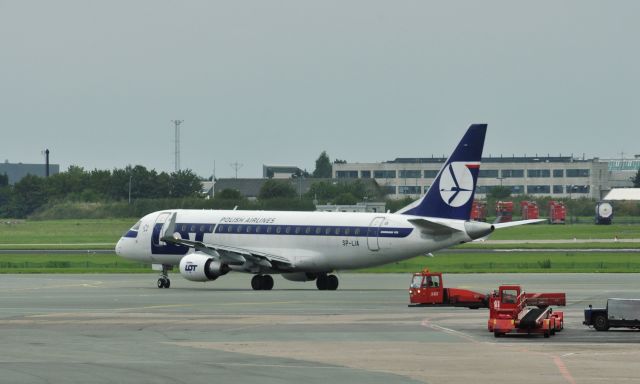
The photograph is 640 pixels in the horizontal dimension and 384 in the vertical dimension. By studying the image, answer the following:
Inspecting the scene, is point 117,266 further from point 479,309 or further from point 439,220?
point 479,309

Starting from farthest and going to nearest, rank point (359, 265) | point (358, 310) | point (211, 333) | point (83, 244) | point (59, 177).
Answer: point (59, 177), point (83, 244), point (359, 265), point (358, 310), point (211, 333)

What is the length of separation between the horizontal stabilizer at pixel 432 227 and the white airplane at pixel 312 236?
0.15ft

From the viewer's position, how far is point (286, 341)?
37.6m

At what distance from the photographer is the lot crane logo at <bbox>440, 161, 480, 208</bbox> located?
199ft

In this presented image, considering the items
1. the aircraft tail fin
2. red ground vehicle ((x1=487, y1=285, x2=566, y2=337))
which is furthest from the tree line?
red ground vehicle ((x1=487, y1=285, x2=566, y2=337))

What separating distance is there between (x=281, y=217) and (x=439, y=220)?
8.99 m

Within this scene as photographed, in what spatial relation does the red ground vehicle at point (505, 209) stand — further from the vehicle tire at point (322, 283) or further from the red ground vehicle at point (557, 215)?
the vehicle tire at point (322, 283)

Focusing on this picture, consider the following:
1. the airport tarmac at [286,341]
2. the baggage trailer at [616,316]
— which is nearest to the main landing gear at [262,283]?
the airport tarmac at [286,341]

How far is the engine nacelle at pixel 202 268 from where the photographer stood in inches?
2475

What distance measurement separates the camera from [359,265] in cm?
6297

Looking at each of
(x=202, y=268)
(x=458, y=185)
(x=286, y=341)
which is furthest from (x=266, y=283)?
(x=286, y=341)

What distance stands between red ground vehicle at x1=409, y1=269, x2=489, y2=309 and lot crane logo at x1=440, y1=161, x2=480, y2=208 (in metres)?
9.81

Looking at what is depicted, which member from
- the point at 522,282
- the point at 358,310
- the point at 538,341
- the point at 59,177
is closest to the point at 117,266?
the point at 522,282

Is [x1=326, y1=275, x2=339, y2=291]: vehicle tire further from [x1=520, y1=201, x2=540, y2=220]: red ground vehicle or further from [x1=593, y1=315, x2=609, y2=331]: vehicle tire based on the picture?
[x1=520, y1=201, x2=540, y2=220]: red ground vehicle
